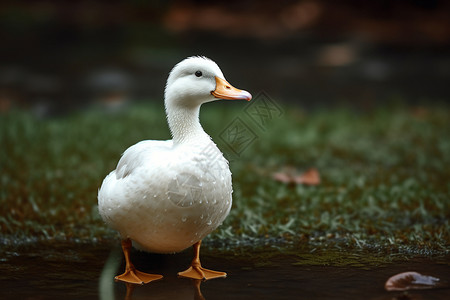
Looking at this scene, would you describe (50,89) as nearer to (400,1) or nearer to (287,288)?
(287,288)

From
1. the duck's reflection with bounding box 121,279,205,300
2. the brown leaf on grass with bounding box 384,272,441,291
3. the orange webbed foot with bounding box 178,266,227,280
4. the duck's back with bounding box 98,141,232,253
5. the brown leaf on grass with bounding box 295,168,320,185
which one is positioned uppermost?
the brown leaf on grass with bounding box 295,168,320,185

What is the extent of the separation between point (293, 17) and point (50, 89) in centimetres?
678

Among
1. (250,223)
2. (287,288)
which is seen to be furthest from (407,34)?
(287,288)

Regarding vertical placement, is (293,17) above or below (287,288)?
above

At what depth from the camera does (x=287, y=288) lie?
3.08m

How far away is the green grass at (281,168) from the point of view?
13.5 ft

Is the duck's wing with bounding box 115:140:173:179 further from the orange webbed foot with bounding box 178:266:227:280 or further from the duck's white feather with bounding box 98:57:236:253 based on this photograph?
the orange webbed foot with bounding box 178:266:227:280

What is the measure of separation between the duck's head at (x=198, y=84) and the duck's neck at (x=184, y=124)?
0.19 ft

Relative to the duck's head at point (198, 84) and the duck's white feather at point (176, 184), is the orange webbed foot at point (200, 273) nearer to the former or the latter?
the duck's white feather at point (176, 184)

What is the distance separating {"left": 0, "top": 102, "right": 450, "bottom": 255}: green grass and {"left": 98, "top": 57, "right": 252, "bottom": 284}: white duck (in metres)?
0.79

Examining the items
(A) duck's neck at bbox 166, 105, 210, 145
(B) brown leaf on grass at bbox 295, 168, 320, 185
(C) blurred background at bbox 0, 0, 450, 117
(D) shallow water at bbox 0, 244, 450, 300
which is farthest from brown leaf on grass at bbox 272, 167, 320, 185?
(C) blurred background at bbox 0, 0, 450, 117

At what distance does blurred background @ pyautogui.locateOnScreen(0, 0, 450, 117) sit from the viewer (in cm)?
934

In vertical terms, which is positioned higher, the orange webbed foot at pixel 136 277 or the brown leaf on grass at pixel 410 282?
the orange webbed foot at pixel 136 277

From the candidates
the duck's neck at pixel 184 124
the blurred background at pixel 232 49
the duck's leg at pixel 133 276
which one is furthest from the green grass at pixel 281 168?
the blurred background at pixel 232 49
